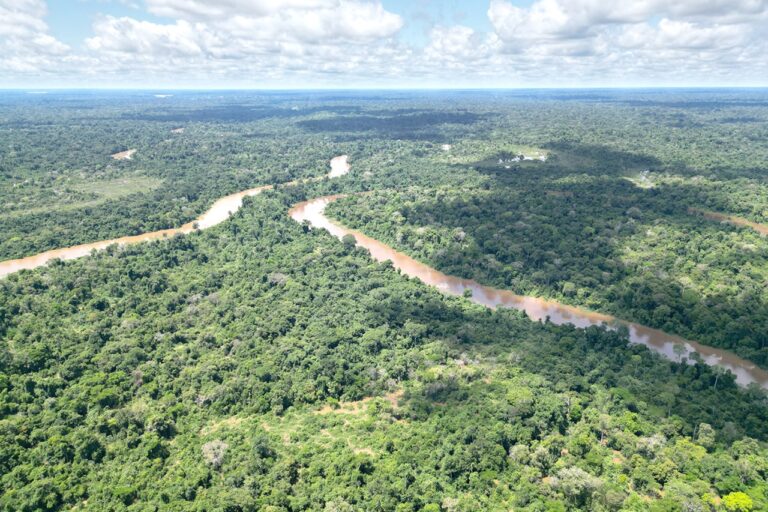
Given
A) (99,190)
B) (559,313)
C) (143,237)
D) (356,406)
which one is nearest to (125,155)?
(99,190)

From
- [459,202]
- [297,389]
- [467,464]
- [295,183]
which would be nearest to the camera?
[467,464]

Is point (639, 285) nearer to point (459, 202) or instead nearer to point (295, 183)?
point (459, 202)

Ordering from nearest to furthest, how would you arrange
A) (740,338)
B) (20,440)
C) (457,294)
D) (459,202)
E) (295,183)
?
(20,440), (740,338), (457,294), (459,202), (295,183)

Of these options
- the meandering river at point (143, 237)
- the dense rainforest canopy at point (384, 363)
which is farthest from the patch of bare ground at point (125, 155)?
the meandering river at point (143, 237)

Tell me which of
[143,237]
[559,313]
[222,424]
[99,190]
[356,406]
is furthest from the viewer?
[99,190]

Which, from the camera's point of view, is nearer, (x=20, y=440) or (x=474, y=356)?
(x=20, y=440)

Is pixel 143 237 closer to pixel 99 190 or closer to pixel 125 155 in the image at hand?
pixel 99 190

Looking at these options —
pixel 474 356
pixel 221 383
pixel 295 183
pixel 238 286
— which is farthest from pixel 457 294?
pixel 295 183

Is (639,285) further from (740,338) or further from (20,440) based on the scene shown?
(20,440)
